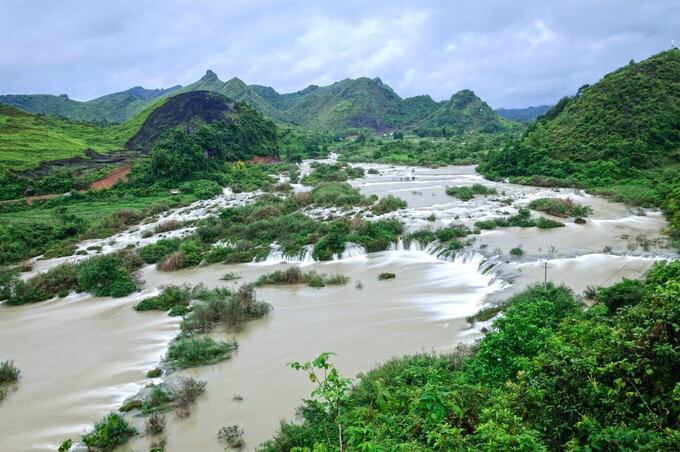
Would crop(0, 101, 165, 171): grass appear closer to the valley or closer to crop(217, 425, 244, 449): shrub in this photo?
the valley

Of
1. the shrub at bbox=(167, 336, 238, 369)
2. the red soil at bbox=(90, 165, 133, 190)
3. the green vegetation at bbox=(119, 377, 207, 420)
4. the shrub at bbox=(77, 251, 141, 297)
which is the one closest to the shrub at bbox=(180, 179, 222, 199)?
the red soil at bbox=(90, 165, 133, 190)

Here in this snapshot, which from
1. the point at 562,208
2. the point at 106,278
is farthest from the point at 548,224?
the point at 106,278

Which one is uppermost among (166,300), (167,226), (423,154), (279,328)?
(423,154)

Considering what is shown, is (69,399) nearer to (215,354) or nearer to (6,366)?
(6,366)

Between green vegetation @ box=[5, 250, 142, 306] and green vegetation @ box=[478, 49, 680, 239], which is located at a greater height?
green vegetation @ box=[478, 49, 680, 239]

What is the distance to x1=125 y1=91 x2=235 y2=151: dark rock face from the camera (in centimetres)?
7894

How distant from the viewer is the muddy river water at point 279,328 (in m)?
10.4

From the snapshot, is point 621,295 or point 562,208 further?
point 562,208

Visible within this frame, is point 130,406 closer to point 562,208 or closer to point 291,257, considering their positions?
point 291,257

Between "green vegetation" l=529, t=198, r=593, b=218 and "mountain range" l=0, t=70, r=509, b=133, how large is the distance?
97246 millimetres

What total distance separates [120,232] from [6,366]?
70.3 ft

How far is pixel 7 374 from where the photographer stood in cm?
1223

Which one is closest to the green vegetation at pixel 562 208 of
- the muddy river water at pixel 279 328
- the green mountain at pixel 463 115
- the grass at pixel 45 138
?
the muddy river water at pixel 279 328

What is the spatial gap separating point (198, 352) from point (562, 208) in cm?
2611
